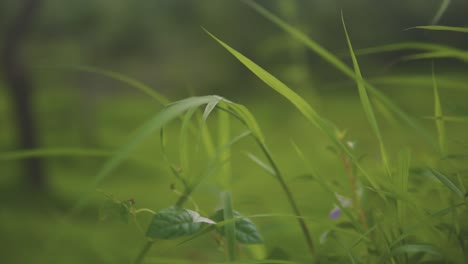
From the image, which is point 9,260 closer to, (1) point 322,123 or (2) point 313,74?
(1) point 322,123

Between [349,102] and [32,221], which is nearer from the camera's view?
[32,221]

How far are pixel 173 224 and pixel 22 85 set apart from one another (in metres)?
1.20

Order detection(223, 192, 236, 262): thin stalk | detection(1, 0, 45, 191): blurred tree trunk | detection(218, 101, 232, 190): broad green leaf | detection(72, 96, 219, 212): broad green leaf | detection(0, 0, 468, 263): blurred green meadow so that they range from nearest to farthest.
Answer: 1. detection(72, 96, 219, 212): broad green leaf
2. detection(223, 192, 236, 262): thin stalk
3. detection(218, 101, 232, 190): broad green leaf
4. detection(0, 0, 468, 263): blurred green meadow
5. detection(1, 0, 45, 191): blurred tree trunk

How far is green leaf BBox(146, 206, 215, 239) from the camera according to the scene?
31cm

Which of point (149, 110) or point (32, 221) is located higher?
point (149, 110)

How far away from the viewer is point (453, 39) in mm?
2094

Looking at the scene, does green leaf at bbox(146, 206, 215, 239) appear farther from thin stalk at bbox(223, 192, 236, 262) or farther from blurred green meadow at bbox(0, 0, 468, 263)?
blurred green meadow at bbox(0, 0, 468, 263)

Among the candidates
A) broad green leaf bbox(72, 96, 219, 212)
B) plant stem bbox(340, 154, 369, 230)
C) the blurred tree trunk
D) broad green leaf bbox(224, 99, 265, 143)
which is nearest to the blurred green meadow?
the blurred tree trunk

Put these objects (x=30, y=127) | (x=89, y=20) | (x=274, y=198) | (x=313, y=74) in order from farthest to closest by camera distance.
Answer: (x=313, y=74) → (x=89, y=20) → (x=30, y=127) → (x=274, y=198)

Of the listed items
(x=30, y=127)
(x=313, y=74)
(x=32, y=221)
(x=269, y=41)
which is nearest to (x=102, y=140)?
(x=30, y=127)

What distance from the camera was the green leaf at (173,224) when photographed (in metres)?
0.31

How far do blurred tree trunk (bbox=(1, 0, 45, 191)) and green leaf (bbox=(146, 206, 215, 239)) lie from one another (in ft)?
3.86

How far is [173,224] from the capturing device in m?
0.32

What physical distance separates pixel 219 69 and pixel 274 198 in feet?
2.80
